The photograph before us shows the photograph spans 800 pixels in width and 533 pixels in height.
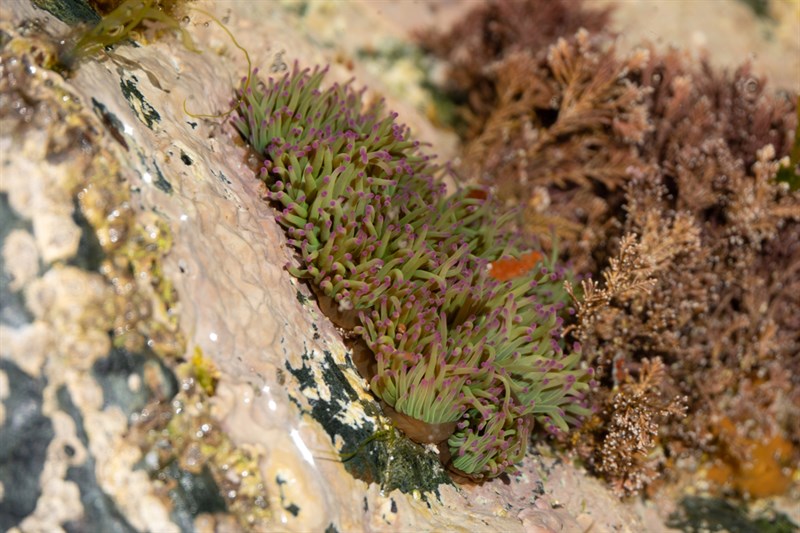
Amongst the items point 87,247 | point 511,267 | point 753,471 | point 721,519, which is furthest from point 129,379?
point 753,471

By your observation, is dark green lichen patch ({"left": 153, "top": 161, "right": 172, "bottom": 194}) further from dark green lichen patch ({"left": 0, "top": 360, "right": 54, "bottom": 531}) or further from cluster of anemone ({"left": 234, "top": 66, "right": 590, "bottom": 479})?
dark green lichen patch ({"left": 0, "top": 360, "right": 54, "bottom": 531})

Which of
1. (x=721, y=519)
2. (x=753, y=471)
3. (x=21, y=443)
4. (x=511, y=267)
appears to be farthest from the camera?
(x=753, y=471)

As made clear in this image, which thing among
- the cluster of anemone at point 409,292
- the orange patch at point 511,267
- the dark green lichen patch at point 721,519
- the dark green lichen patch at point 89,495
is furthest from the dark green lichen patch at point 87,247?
the dark green lichen patch at point 721,519

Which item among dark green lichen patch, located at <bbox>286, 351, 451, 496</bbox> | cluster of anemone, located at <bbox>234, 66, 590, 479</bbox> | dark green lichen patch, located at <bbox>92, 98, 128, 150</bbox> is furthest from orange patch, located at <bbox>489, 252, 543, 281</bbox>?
dark green lichen patch, located at <bbox>92, 98, 128, 150</bbox>

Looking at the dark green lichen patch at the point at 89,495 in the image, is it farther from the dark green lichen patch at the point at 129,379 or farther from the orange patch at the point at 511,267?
the orange patch at the point at 511,267

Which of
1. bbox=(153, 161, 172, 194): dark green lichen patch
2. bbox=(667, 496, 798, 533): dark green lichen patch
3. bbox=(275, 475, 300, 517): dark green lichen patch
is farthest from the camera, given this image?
bbox=(667, 496, 798, 533): dark green lichen patch

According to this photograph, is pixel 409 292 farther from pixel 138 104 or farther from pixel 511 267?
pixel 138 104
